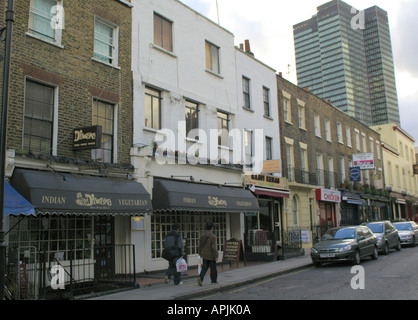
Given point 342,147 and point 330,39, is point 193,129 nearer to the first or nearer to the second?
point 342,147

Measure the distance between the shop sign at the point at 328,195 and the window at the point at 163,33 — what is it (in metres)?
14.7

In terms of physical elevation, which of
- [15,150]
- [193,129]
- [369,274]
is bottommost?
[369,274]

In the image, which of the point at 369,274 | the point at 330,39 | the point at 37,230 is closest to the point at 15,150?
the point at 37,230

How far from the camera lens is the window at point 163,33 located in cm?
1641

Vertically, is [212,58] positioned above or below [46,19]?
above

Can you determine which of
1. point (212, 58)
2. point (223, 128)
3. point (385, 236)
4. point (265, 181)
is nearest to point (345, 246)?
point (385, 236)

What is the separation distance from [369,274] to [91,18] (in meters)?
12.0

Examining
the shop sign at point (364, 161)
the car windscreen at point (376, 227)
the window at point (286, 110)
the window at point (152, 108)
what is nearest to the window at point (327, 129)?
the shop sign at point (364, 161)

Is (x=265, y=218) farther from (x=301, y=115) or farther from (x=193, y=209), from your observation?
(x=301, y=115)

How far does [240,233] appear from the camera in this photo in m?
19.1

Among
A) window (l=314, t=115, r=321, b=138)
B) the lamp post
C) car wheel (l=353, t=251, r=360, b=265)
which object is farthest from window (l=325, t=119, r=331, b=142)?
the lamp post

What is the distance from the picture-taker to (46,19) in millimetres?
12383

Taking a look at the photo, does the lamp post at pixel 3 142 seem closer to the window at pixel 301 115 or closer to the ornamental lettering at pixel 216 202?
the ornamental lettering at pixel 216 202

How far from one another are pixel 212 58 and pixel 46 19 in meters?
8.77
